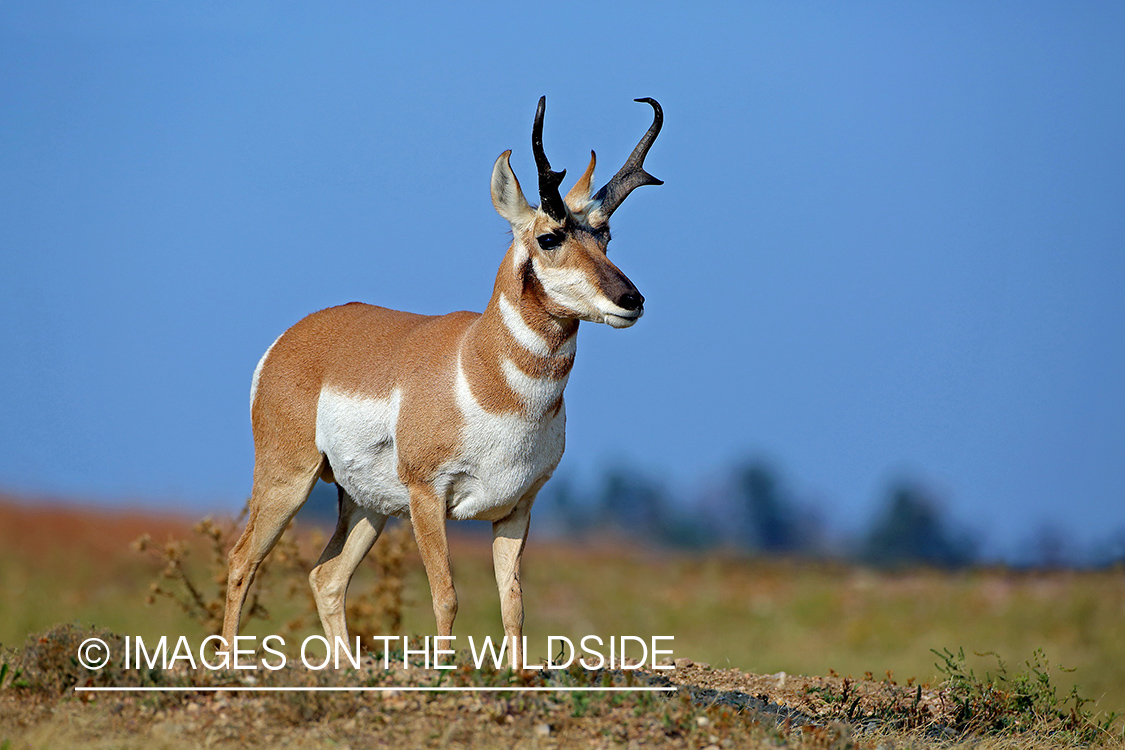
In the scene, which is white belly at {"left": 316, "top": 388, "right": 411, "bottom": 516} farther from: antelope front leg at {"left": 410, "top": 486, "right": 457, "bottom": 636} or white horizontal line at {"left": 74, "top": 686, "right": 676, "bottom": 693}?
white horizontal line at {"left": 74, "top": 686, "right": 676, "bottom": 693}

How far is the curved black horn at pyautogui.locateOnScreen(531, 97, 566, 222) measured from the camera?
7.21 metres

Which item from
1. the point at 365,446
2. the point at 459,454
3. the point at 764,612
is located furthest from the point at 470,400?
the point at 764,612

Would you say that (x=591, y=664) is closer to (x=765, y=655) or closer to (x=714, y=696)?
(x=714, y=696)

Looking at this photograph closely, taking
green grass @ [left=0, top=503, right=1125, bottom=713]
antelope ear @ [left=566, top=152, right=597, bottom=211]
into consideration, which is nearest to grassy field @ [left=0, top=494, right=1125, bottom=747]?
green grass @ [left=0, top=503, right=1125, bottom=713]

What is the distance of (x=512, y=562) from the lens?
7961 millimetres

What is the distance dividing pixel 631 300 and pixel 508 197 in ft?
4.24

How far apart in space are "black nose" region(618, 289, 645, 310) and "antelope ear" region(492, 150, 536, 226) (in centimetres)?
108

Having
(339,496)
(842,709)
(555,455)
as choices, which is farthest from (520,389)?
(842,709)

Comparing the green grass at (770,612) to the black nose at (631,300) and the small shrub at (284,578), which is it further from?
the black nose at (631,300)

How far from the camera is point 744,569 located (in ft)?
92.0

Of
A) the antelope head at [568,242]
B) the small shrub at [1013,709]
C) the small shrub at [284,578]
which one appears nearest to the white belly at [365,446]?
the antelope head at [568,242]

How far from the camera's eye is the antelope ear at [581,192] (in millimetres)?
7875

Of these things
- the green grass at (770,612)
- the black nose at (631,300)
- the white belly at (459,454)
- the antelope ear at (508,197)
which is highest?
the antelope ear at (508,197)

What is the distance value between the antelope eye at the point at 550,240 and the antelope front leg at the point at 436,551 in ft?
6.22
